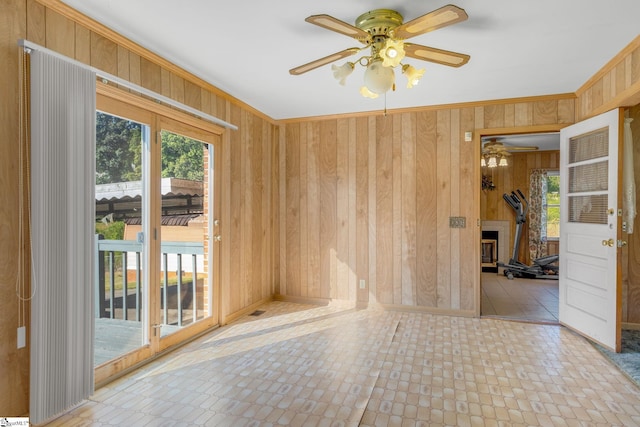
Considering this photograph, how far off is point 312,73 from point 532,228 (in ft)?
19.2

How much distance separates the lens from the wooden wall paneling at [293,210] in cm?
473

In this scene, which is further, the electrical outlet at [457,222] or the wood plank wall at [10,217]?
the electrical outlet at [457,222]

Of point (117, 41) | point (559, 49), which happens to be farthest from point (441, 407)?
point (117, 41)

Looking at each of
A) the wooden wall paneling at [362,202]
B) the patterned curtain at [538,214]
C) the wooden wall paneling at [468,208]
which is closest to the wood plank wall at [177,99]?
the wooden wall paneling at [362,202]

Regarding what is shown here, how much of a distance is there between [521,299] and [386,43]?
14.1ft

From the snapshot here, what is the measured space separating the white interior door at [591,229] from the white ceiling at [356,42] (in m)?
0.58

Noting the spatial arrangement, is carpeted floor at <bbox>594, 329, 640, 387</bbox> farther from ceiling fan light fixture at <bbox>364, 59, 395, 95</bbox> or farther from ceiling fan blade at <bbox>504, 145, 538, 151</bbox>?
ceiling fan blade at <bbox>504, 145, 538, 151</bbox>

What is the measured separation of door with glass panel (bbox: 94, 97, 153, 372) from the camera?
2454mm

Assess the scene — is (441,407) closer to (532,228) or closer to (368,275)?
(368,275)

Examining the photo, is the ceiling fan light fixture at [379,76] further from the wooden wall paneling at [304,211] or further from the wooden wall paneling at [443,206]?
the wooden wall paneling at [304,211]

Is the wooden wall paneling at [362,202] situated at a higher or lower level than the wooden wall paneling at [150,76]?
lower

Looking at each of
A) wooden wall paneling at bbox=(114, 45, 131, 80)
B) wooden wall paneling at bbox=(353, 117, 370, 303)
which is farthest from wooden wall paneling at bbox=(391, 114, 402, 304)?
wooden wall paneling at bbox=(114, 45, 131, 80)

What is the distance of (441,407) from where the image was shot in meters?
2.17

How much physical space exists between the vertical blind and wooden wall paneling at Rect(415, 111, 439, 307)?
3332mm
